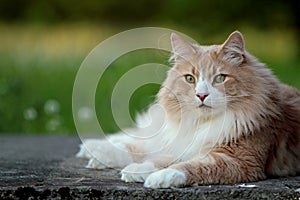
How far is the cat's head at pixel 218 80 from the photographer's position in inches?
126

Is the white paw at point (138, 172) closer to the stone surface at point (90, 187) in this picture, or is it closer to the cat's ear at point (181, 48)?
the stone surface at point (90, 187)

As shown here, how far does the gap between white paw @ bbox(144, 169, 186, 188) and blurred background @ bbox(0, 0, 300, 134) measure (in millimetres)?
2049

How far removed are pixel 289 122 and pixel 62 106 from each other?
3.90 m

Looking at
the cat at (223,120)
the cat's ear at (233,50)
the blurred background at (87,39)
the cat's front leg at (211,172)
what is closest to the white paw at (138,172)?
the cat at (223,120)

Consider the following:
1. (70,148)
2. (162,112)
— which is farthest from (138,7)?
(162,112)

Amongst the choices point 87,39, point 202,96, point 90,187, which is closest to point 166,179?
point 90,187

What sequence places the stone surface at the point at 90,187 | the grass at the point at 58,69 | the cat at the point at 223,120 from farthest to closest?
the grass at the point at 58,69
the cat at the point at 223,120
the stone surface at the point at 90,187

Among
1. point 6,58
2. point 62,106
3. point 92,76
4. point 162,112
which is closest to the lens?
point 162,112

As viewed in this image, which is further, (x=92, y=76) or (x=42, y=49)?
(x=42, y=49)

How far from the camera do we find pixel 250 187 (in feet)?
9.61

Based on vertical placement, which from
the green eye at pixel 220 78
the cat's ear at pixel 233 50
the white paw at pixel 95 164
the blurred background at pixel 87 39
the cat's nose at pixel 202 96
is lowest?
the white paw at pixel 95 164

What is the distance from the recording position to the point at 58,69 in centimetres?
848

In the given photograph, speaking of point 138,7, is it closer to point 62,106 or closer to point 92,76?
point 62,106

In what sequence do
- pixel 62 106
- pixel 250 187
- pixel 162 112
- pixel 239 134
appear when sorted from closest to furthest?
pixel 250 187, pixel 239 134, pixel 162 112, pixel 62 106
